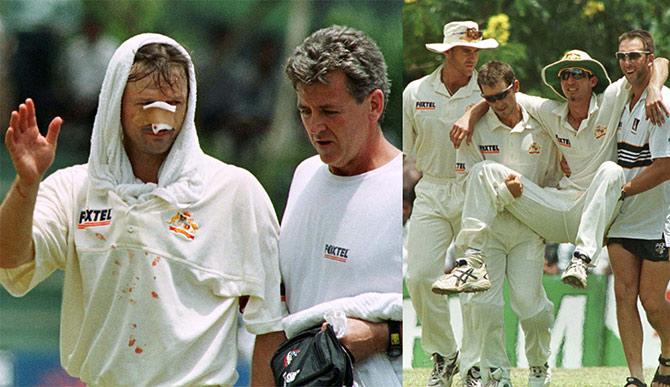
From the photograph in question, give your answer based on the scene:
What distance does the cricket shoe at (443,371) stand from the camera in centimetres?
498

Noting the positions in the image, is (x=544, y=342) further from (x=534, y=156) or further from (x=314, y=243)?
(x=314, y=243)

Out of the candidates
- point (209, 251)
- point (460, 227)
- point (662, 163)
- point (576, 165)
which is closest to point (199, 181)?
point (209, 251)

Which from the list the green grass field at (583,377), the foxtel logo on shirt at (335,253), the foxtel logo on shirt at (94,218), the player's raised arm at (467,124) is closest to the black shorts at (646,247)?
the green grass field at (583,377)

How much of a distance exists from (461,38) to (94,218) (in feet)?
5.98

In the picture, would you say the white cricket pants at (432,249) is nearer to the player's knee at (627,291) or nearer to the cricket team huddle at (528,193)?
the cricket team huddle at (528,193)

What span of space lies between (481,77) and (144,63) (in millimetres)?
1528

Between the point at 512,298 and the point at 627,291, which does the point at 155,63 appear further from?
the point at 627,291

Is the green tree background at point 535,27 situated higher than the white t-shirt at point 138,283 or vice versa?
the green tree background at point 535,27

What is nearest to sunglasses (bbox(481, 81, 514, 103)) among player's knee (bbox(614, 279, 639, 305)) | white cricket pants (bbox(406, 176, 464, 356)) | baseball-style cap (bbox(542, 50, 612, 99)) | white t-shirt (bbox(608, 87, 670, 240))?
baseball-style cap (bbox(542, 50, 612, 99))

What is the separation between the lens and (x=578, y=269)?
4.77m

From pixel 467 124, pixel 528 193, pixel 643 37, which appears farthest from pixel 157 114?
pixel 643 37

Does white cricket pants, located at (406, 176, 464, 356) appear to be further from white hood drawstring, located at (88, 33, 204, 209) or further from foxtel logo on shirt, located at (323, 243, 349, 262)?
white hood drawstring, located at (88, 33, 204, 209)

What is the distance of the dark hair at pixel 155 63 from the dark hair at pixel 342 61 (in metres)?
0.54

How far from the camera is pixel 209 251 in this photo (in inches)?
169
